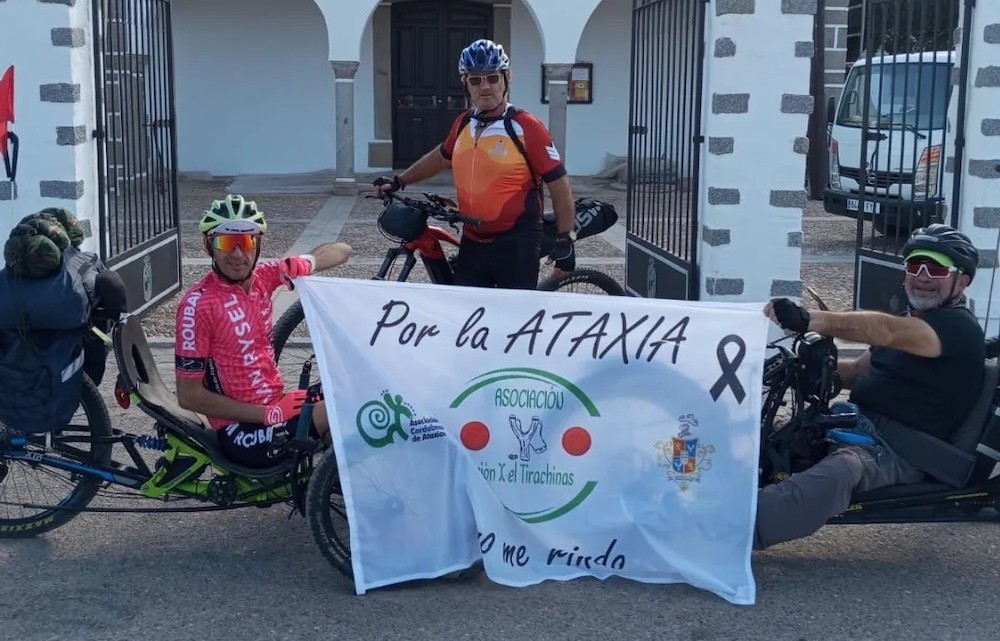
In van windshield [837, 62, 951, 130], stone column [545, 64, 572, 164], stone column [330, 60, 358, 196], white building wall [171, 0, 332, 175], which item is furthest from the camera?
white building wall [171, 0, 332, 175]

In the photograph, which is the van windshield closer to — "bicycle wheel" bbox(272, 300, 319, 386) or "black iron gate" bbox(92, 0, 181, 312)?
"bicycle wheel" bbox(272, 300, 319, 386)

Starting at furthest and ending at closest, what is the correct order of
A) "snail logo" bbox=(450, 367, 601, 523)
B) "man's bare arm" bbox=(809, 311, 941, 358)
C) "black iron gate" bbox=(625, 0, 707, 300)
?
1. "black iron gate" bbox=(625, 0, 707, 300)
2. "snail logo" bbox=(450, 367, 601, 523)
3. "man's bare arm" bbox=(809, 311, 941, 358)

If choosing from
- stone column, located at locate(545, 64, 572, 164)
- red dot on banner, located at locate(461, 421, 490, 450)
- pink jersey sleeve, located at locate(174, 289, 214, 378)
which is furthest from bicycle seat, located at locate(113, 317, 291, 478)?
stone column, located at locate(545, 64, 572, 164)

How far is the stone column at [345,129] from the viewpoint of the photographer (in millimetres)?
17375

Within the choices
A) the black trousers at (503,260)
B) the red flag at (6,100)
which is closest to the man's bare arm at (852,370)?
the black trousers at (503,260)

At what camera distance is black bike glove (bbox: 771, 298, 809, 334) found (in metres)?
4.13

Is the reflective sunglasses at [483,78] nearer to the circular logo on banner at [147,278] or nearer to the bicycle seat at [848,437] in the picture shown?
the bicycle seat at [848,437]

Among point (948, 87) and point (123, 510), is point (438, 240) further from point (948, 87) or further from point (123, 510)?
point (948, 87)

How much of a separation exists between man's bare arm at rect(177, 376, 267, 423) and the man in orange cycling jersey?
6.51 feet

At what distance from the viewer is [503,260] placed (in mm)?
6164

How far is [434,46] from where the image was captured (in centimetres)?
2044

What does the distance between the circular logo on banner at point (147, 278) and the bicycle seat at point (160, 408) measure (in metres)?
4.22

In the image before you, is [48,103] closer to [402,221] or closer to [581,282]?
[402,221]

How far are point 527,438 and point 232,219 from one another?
137cm
